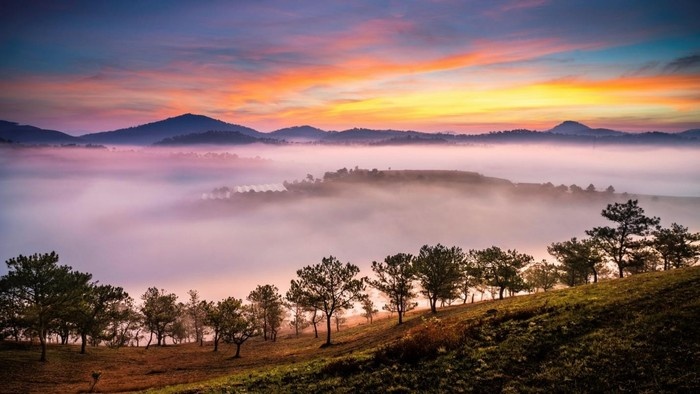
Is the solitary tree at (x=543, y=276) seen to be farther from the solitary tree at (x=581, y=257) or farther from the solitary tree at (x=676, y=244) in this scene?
the solitary tree at (x=676, y=244)

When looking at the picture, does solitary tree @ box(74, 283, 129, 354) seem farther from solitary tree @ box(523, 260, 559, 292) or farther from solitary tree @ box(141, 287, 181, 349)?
solitary tree @ box(523, 260, 559, 292)

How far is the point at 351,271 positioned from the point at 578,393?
63.6 metres

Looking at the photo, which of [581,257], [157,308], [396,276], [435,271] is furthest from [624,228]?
[157,308]

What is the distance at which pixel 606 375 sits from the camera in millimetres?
19094

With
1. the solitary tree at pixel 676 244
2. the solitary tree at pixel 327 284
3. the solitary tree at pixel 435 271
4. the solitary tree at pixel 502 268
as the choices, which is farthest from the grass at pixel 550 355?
the solitary tree at pixel 676 244

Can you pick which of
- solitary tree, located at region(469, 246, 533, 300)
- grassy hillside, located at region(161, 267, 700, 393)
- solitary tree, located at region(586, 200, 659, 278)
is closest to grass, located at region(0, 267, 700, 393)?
grassy hillside, located at region(161, 267, 700, 393)

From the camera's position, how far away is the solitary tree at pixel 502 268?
90.4m

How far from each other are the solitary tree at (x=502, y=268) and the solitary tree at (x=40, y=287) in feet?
331

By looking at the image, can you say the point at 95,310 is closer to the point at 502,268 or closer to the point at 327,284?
the point at 327,284

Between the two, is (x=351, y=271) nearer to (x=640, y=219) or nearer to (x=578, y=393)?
(x=578, y=393)

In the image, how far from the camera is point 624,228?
82.1 meters

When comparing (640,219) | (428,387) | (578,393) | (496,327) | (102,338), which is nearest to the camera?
(578,393)

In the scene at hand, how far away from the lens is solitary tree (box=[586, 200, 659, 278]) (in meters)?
79.9

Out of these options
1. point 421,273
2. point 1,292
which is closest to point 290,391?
point 421,273
